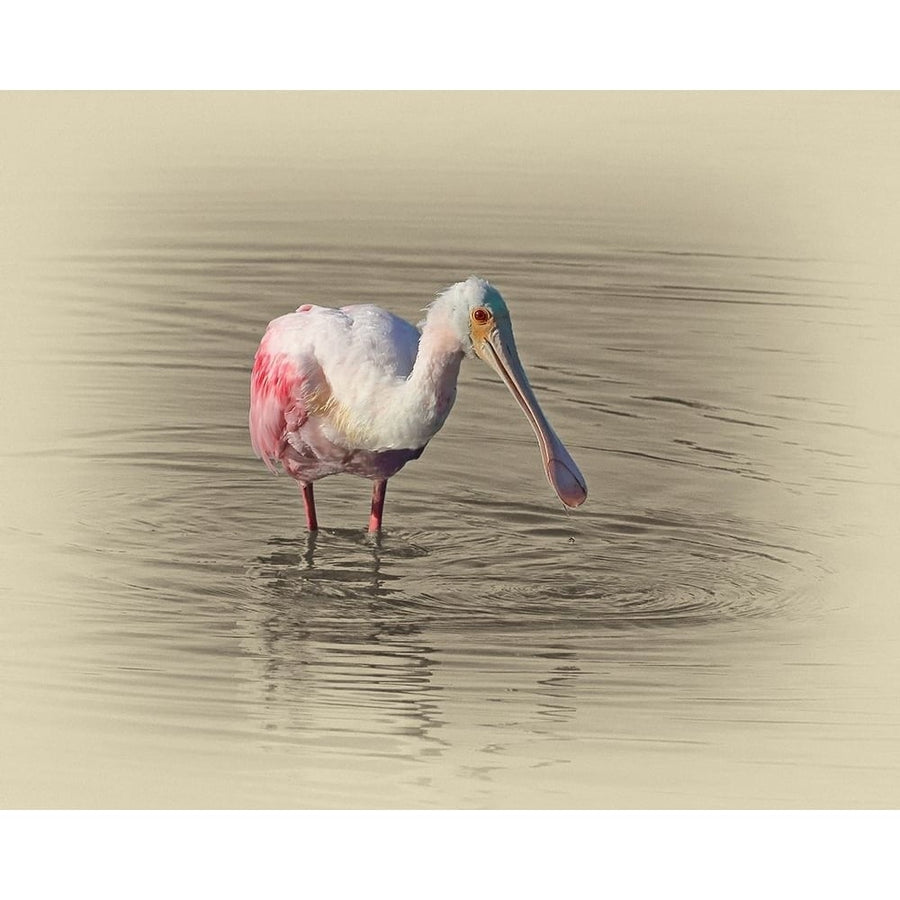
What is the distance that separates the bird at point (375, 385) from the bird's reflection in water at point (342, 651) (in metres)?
0.45

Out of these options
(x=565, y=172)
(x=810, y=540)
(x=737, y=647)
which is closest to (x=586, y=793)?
(x=737, y=647)

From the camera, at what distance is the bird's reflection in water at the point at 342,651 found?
9023 millimetres

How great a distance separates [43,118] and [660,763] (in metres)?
5.70

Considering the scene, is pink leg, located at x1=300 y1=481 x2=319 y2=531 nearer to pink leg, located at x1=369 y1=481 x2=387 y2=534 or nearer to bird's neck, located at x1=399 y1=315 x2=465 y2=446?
pink leg, located at x1=369 y1=481 x2=387 y2=534

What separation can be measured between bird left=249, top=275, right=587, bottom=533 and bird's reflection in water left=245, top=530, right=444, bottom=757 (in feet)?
1.48

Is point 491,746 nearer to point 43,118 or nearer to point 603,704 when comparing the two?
point 603,704

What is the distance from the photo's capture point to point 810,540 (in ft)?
37.3

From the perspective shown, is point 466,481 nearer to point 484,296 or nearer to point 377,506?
point 377,506

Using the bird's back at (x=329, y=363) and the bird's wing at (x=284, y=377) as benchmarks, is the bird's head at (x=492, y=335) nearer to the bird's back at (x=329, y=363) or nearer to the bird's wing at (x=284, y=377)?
the bird's back at (x=329, y=363)

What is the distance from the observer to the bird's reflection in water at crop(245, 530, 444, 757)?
902 cm

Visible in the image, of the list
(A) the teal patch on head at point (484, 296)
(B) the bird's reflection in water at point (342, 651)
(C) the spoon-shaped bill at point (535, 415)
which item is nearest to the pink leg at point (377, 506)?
(B) the bird's reflection in water at point (342, 651)

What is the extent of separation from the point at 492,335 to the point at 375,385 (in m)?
0.65

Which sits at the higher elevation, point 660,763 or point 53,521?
point 53,521

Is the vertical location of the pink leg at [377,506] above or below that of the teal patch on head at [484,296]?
below
